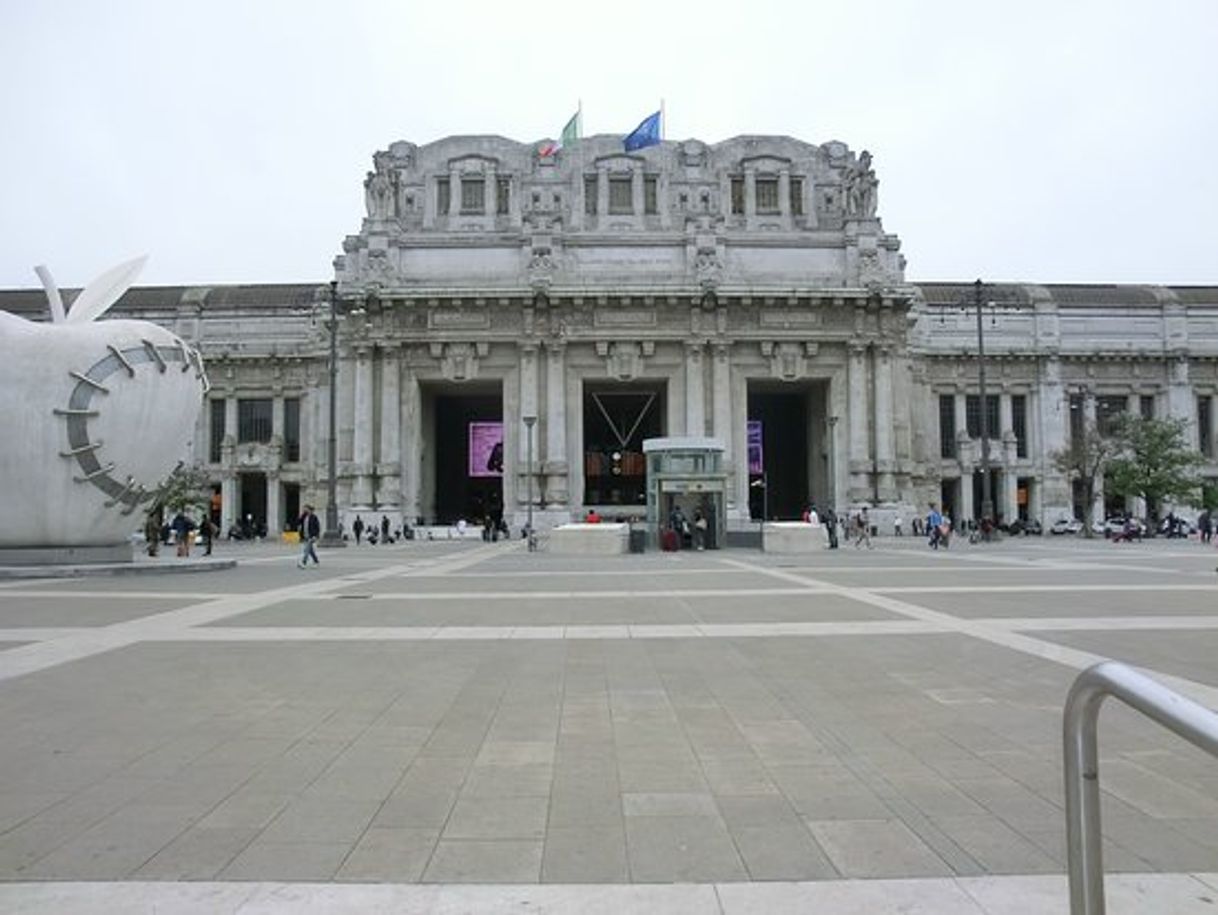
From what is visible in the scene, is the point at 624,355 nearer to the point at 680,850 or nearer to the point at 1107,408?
the point at 1107,408

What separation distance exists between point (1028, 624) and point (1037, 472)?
207 ft

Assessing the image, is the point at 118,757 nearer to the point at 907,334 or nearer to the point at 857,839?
the point at 857,839

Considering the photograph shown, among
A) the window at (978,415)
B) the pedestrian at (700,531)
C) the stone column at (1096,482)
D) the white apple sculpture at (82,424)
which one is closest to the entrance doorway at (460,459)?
the pedestrian at (700,531)

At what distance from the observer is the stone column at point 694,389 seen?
2322 inches

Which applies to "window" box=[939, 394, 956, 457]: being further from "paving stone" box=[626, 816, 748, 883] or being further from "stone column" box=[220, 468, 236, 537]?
"paving stone" box=[626, 816, 748, 883]

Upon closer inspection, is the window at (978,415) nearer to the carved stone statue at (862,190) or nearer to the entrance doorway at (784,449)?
the entrance doorway at (784,449)

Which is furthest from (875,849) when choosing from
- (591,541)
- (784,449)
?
(784,449)

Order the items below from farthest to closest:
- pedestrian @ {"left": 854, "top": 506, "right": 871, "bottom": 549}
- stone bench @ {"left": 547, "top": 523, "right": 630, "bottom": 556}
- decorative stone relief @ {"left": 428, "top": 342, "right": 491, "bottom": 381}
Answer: decorative stone relief @ {"left": 428, "top": 342, "right": 491, "bottom": 381} < pedestrian @ {"left": 854, "top": 506, "right": 871, "bottom": 549} < stone bench @ {"left": 547, "top": 523, "right": 630, "bottom": 556}

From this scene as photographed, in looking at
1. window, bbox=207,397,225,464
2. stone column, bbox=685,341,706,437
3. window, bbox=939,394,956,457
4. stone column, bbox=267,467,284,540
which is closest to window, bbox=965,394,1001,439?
window, bbox=939,394,956,457

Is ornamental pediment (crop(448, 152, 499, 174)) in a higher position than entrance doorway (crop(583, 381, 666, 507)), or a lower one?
higher

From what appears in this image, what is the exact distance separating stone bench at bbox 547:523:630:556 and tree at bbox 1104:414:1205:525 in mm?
40029

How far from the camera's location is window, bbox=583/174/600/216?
6375 cm

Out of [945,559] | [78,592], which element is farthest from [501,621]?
[945,559]

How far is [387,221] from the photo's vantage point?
197 feet
